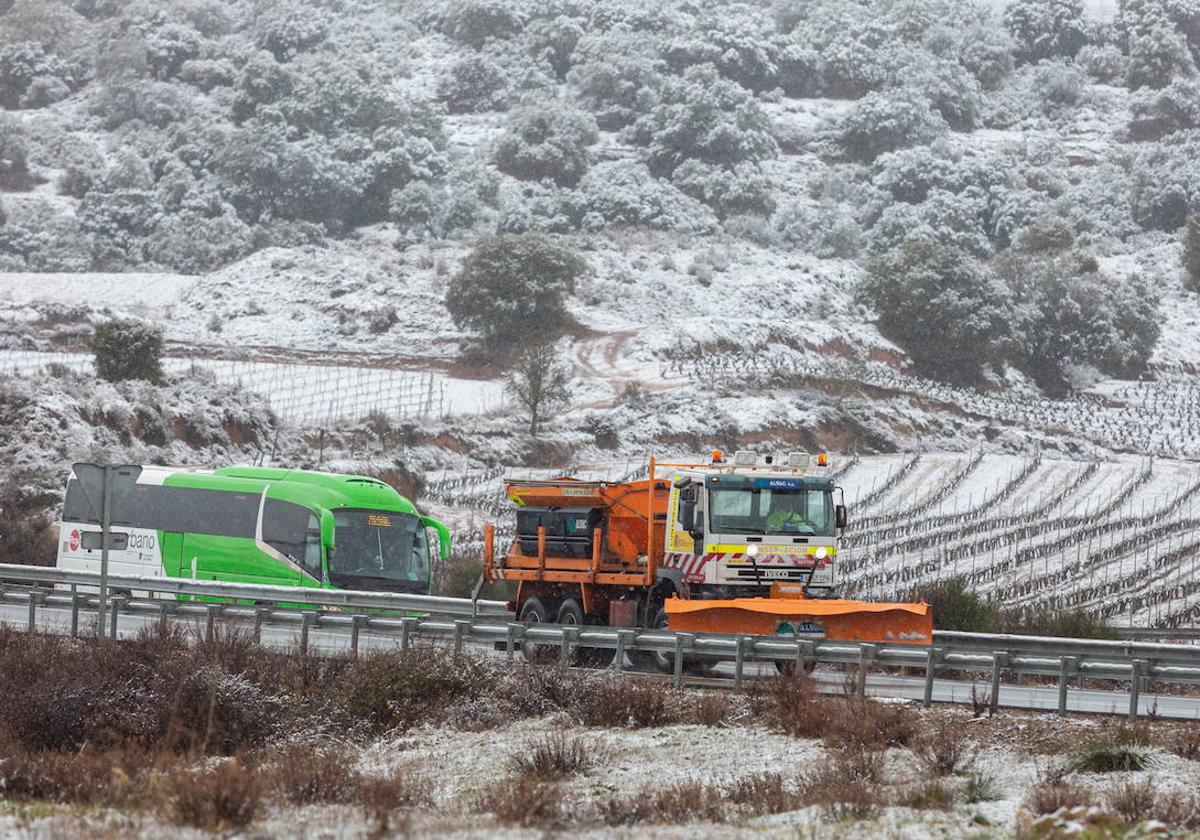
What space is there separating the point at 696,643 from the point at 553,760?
4.84 m

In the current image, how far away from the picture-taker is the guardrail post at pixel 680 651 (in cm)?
1983

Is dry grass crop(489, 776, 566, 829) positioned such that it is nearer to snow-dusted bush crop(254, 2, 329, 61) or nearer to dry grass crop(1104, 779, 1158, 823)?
dry grass crop(1104, 779, 1158, 823)

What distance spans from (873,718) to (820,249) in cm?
12805

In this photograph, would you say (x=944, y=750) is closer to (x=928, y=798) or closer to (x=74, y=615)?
(x=928, y=798)

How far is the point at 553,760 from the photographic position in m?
15.6

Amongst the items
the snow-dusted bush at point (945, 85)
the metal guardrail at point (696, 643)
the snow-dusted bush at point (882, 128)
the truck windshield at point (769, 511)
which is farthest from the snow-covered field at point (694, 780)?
the snow-dusted bush at point (945, 85)

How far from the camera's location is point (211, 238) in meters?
137

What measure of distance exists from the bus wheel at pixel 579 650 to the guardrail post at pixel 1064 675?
6061 millimetres

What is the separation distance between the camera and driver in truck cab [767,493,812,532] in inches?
942

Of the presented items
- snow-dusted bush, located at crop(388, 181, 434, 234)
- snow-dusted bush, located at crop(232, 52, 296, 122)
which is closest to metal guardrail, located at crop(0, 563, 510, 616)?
snow-dusted bush, located at crop(388, 181, 434, 234)

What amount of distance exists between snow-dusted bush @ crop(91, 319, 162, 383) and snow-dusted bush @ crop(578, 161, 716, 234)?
73594 mm

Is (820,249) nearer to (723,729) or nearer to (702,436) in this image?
(702,436)

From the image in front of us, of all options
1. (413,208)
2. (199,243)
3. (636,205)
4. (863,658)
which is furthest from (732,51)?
(863,658)

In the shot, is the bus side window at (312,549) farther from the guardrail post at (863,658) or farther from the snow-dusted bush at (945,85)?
the snow-dusted bush at (945,85)
